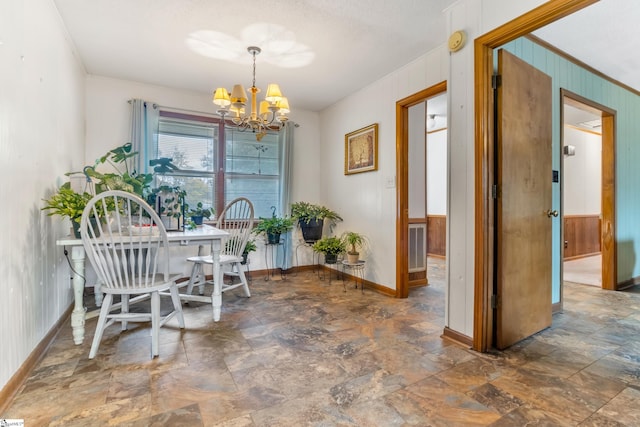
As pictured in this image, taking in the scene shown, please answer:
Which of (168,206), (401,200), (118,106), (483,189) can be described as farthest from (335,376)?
(118,106)

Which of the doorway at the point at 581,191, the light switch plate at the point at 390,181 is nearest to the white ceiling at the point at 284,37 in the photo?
the light switch plate at the point at 390,181

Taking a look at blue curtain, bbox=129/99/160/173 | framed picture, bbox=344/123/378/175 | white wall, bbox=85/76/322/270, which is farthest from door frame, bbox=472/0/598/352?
blue curtain, bbox=129/99/160/173

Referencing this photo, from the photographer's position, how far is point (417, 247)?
3.92 m

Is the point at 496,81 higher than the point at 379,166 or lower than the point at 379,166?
higher

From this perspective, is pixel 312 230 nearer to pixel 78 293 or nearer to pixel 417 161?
pixel 417 161

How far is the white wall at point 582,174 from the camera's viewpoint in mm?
5711

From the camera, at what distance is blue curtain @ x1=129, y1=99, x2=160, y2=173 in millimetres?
3555

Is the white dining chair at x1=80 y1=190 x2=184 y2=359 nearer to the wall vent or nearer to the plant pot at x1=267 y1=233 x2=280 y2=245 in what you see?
the plant pot at x1=267 y1=233 x2=280 y2=245

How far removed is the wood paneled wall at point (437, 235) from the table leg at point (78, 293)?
5.47m

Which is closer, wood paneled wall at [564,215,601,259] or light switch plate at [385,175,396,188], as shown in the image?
light switch plate at [385,175,396,188]

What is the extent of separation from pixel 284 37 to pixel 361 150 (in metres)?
1.70

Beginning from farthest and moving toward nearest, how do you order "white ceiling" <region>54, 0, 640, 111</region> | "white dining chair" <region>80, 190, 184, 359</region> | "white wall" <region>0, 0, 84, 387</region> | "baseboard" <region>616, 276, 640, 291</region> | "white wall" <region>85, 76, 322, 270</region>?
1. "baseboard" <region>616, 276, 640, 291</region>
2. "white wall" <region>85, 76, 322, 270</region>
3. "white ceiling" <region>54, 0, 640, 111</region>
4. "white dining chair" <region>80, 190, 184, 359</region>
5. "white wall" <region>0, 0, 84, 387</region>

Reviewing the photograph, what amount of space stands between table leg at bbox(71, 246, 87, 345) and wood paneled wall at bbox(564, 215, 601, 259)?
6.81m

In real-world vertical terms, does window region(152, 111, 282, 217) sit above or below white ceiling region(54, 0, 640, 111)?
below
